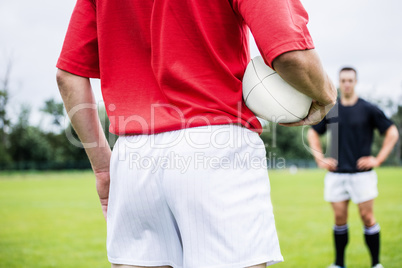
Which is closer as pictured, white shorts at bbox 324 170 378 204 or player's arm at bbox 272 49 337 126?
player's arm at bbox 272 49 337 126

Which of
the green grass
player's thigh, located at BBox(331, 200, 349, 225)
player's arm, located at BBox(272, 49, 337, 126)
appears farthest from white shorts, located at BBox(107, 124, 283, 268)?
player's thigh, located at BBox(331, 200, 349, 225)

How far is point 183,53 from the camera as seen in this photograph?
1351 mm

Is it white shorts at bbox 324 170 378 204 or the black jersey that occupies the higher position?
the black jersey

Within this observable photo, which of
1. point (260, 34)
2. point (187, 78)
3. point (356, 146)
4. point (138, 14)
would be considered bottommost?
point (356, 146)

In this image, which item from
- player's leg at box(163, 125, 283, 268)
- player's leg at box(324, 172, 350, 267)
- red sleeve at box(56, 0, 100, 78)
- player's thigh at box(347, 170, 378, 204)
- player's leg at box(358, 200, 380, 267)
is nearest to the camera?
player's leg at box(163, 125, 283, 268)

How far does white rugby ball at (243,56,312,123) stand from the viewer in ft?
4.71

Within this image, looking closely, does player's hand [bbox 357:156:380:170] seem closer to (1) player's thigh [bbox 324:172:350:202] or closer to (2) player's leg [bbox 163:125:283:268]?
(1) player's thigh [bbox 324:172:350:202]

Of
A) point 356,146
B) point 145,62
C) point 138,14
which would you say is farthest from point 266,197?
point 356,146

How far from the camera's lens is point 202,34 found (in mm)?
1313

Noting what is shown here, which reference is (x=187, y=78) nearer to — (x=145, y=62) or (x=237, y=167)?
(x=145, y=62)

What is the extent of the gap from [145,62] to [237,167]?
0.54 m

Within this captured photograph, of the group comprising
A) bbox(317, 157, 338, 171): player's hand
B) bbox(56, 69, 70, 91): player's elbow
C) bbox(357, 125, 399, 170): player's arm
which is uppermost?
bbox(56, 69, 70, 91): player's elbow

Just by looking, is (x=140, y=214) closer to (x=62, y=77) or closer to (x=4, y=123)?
(x=62, y=77)

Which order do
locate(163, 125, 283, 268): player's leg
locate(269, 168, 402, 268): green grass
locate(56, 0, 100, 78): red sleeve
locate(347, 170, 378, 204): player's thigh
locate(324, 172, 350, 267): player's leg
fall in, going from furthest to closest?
locate(269, 168, 402, 268): green grass
locate(347, 170, 378, 204): player's thigh
locate(324, 172, 350, 267): player's leg
locate(56, 0, 100, 78): red sleeve
locate(163, 125, 283, 268): player's leg
